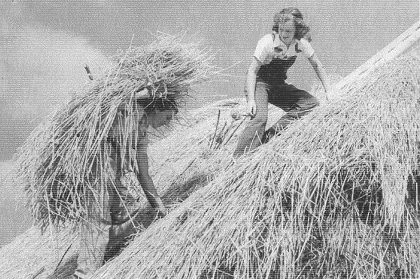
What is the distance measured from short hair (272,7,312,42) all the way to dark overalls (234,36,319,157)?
0.56 feet

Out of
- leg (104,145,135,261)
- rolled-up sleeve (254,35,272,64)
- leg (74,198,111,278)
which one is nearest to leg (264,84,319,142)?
rolled-up sleeve (254,35,272,64)

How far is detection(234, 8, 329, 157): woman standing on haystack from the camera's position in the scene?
4117 mm

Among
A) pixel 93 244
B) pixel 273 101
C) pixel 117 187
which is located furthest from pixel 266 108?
pixel 93 244

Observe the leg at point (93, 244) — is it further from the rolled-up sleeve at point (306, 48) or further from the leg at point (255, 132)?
the rolled-up sleeve at point (306, 48)

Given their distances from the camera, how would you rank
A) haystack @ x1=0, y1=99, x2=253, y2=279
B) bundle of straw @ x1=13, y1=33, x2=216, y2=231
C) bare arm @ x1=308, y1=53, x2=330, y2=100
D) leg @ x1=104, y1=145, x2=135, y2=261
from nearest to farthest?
bundle of straw @ x1=13, y1=33, x2=216, y2=231 < leg @ x1=104, y1=145, x2=135, y2=261 < bare arm @ x1=308, y1=53, x2=330, y2=100 < haystack @ x1=0, y1=99, x2=253, y2=279

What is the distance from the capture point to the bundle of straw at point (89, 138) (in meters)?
3.88

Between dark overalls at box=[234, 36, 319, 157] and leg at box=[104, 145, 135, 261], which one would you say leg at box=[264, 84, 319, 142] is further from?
leg at box=[104, 145, 135, 261]

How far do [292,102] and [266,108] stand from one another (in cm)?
22

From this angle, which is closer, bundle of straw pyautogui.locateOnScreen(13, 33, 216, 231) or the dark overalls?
bundle of straw pyautogui.locateOnScreen(13, 33, 216, 231)

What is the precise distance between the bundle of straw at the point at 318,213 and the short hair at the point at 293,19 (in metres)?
0.84

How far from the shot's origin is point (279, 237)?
3.31 meters

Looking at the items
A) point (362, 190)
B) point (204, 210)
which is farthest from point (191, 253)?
point (362, 190)

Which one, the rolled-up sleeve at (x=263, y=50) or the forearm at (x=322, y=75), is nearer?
the rolled-up sleeve at (x=263, y=50)

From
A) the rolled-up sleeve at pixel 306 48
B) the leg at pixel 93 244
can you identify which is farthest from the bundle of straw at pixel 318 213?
the rolled-up sleeve at pixel 306 48
